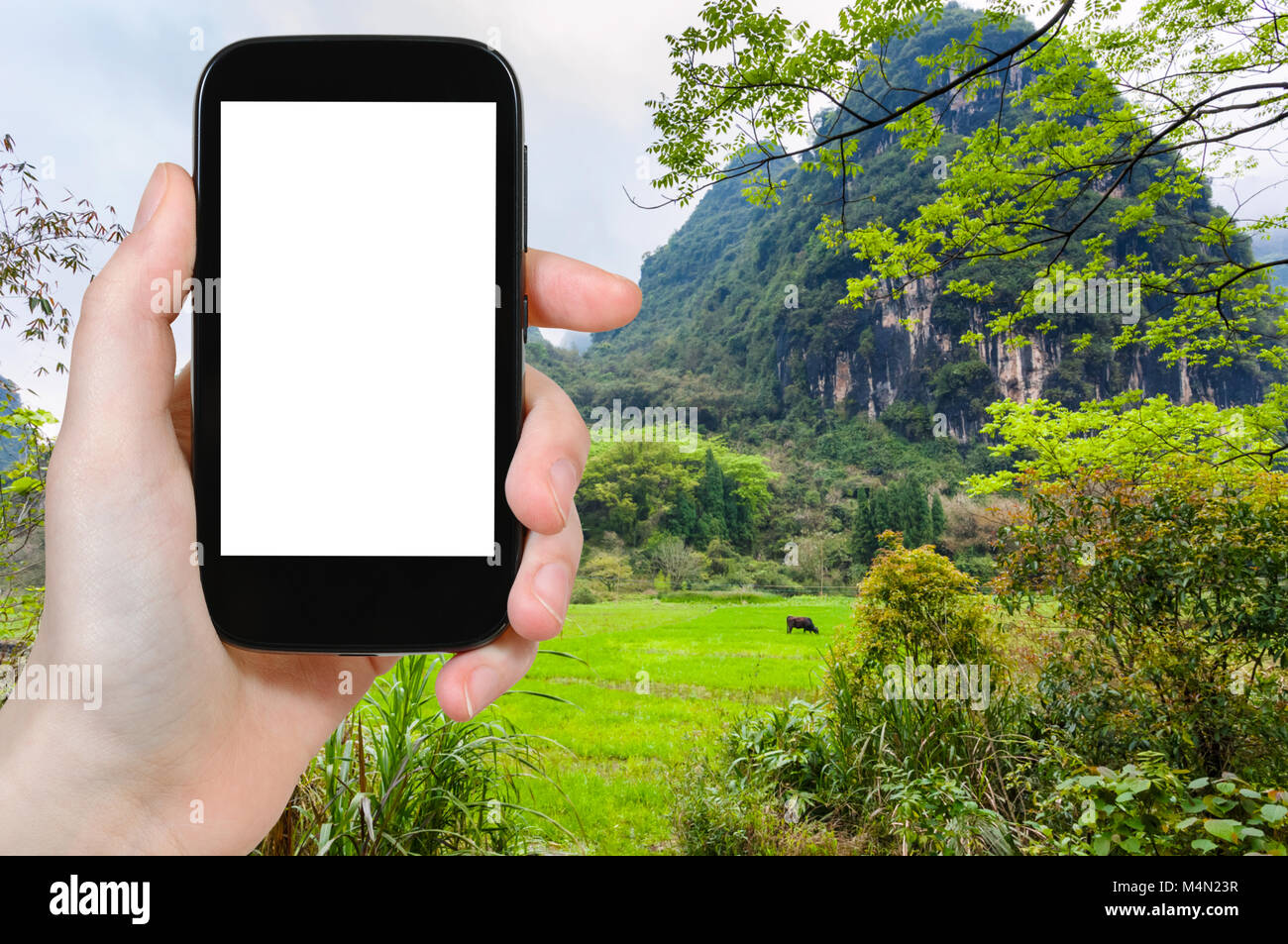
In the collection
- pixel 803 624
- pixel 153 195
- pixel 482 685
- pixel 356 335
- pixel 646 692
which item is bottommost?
pixel 646 692

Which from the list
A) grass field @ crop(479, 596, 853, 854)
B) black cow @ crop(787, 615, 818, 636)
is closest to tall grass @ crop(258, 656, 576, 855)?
grass field @ crop(479, 596, 853, 854)

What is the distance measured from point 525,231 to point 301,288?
0.22m

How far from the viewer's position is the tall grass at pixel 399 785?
1521 mm

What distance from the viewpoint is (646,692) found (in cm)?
537

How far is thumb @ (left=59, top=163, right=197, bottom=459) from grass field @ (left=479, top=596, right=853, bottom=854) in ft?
5.82

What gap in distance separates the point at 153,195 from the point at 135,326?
12 centimetres

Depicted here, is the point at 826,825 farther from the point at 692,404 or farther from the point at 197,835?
the point at 692,404

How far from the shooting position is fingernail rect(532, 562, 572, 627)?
0.62 meters

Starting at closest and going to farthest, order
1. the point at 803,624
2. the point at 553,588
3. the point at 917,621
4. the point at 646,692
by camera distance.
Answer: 1. the point at 553,588
2. the point at 917,621
3. the point at 646,692
4. the point at 803,624

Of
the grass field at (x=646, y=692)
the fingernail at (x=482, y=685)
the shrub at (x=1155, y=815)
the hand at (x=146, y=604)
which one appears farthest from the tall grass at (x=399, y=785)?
the shrub at (x=1155, y=815)

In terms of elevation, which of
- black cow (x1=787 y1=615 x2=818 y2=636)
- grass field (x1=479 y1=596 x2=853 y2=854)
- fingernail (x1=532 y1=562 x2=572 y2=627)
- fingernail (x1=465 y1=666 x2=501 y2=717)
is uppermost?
fingernail (x1=532 y1=562 x2=572 y2=627)

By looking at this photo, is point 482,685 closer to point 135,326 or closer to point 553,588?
point 553,588

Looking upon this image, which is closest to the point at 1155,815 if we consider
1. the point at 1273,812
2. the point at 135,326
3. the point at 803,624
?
the point at 1273,812

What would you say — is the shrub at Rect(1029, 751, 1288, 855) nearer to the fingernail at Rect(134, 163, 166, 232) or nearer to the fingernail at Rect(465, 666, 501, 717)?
the fingernail at Rect(465, 666, 501, 717)
